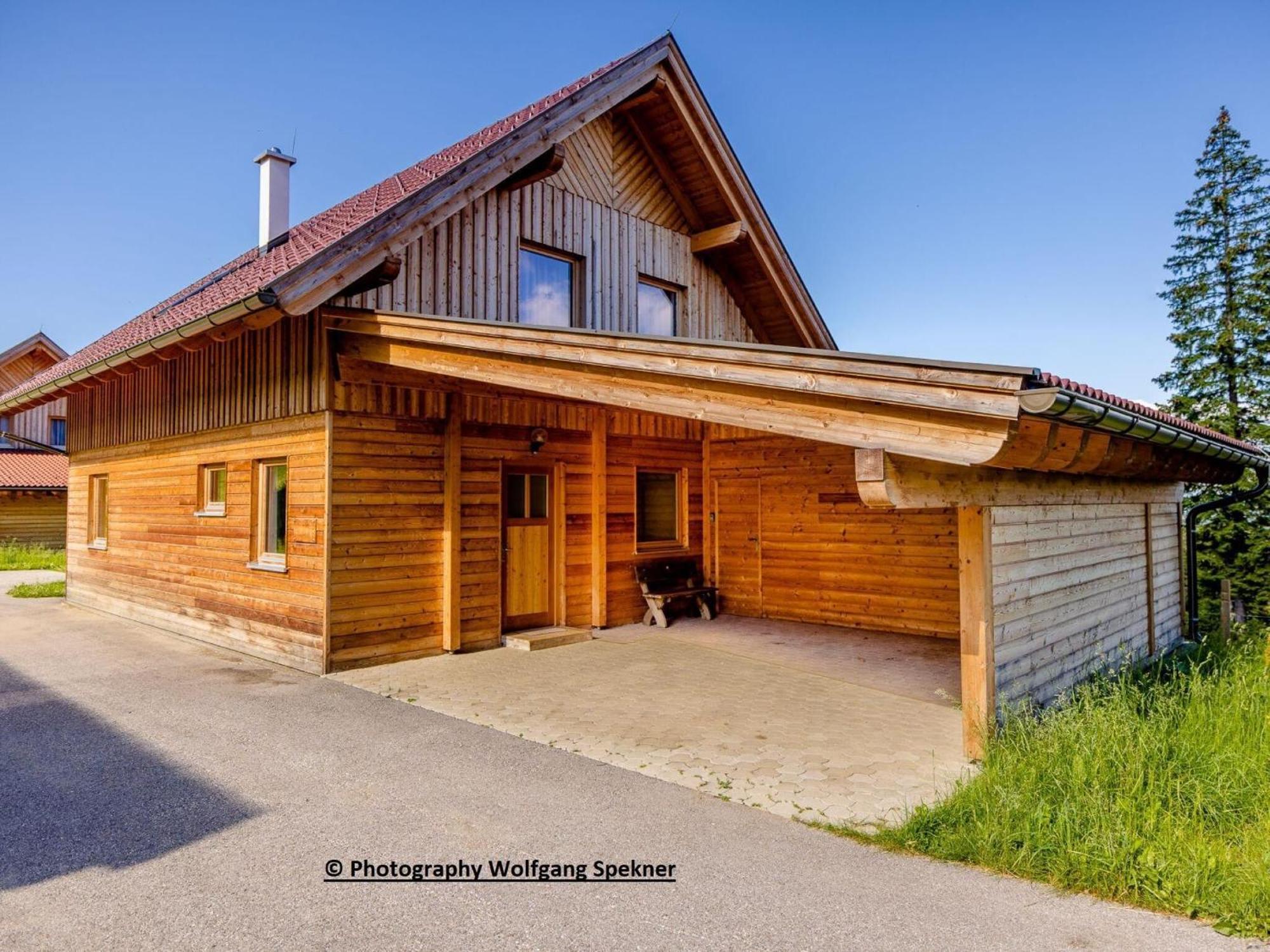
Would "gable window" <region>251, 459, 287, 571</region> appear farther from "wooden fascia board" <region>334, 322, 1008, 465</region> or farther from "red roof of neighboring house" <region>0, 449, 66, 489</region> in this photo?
"red roof of neighboring house" <region>0, 449, 66, 489</region>

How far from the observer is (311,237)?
29.2ft

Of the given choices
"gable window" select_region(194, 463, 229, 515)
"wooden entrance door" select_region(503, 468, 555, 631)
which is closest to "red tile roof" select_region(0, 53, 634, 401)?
"gable window" select_region(194, 463, 229, 515)

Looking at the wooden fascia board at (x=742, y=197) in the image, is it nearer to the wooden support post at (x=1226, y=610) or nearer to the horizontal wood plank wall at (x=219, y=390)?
the horizontal wood plank wall at (x=219, y=390)

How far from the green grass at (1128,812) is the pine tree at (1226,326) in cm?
1495

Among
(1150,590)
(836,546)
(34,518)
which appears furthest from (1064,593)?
(34,518)

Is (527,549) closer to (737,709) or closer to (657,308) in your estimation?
(737,709)

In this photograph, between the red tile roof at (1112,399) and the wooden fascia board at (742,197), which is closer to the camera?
the red tile roof at (1112,399)

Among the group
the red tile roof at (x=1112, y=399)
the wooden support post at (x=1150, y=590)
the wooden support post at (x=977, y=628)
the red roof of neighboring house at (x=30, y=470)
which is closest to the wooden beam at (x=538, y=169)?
the wooden support post at (x=977, y=628)

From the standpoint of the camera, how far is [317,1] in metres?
10.6

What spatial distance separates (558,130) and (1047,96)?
884 centimetres

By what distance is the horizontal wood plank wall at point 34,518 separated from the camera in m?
22.2

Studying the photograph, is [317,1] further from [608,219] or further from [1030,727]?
[1030,727]

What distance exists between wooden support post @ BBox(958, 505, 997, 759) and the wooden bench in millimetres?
5546

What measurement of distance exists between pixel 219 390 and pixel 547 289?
429cm
